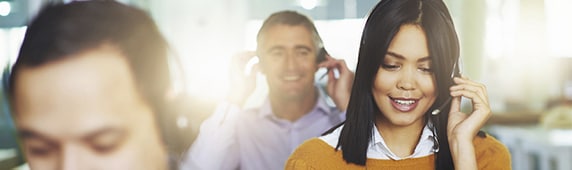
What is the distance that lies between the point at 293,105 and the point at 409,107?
9.7 inches

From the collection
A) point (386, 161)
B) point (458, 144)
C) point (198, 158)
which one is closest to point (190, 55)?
point (198, 158)

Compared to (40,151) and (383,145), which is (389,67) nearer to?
(383,145)

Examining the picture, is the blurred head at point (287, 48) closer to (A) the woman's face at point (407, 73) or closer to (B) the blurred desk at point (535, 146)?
(A) the woman's face at point (407, 73)

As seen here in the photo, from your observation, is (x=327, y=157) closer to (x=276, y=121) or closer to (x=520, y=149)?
(x=276, y=121)

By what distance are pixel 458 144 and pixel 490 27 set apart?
0.30m

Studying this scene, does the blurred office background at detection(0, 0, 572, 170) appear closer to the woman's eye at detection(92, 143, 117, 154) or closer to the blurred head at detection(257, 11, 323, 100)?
the blurred head at detection(257, 11, 323, 100)

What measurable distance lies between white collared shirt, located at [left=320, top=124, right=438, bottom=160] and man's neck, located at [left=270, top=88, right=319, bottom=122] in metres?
0.07

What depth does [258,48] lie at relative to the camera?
5.12 feet

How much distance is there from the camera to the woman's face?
5.06 ft

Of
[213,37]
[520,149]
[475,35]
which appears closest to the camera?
[213,37]

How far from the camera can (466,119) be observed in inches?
62.6

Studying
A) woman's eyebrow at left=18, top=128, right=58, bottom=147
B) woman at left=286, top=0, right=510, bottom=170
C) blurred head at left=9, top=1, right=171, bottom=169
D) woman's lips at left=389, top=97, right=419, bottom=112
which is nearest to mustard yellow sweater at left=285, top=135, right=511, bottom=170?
woman at left=286, top=0, right=510, bottom=170

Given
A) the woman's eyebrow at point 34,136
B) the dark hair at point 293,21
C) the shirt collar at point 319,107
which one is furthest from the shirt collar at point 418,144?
the woman's eyebrow at point 34,136

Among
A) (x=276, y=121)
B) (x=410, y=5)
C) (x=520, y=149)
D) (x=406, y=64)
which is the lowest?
(x=520, y=149)
